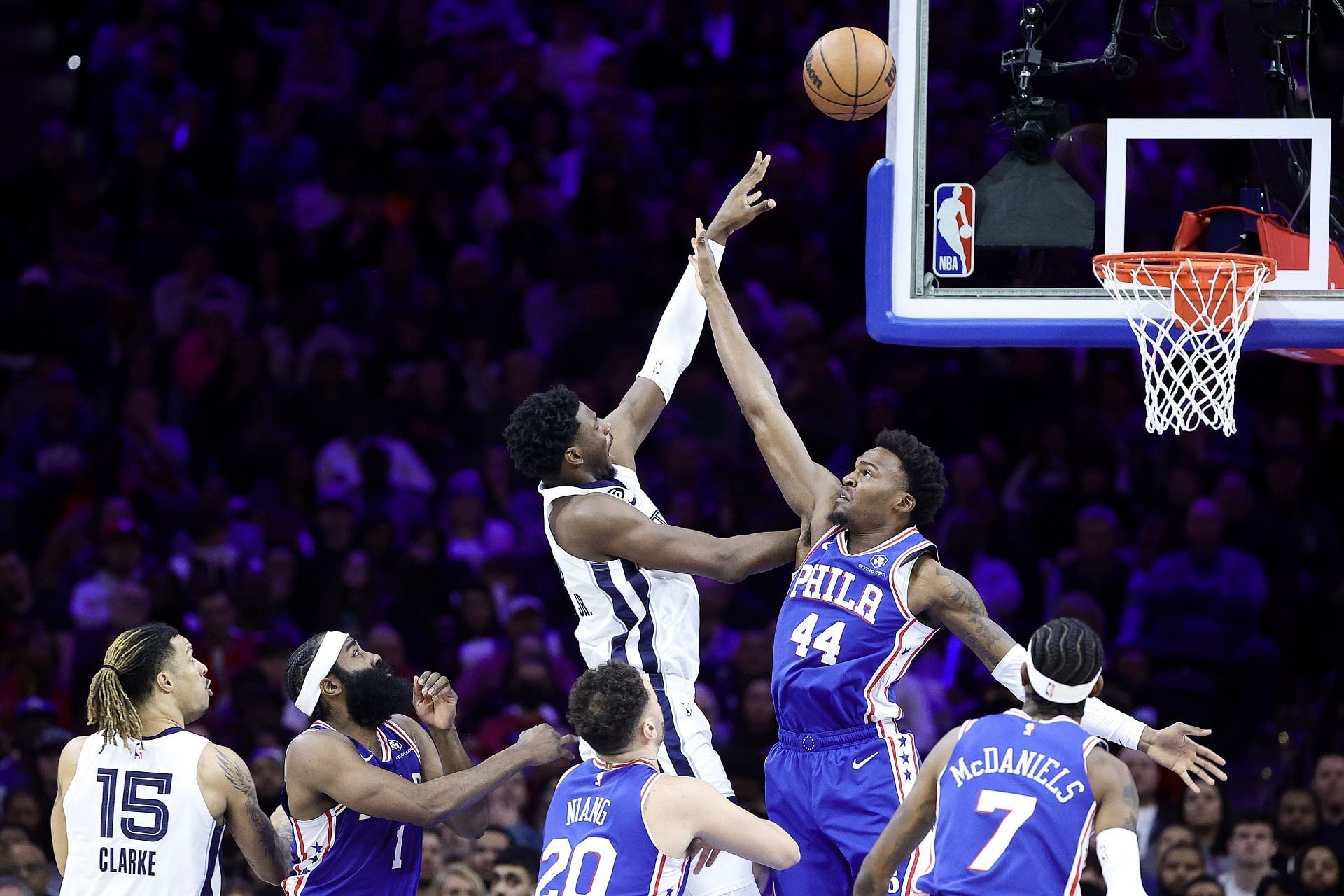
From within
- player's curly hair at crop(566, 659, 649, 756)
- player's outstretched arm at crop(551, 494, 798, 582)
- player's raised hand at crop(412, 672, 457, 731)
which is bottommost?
player's raised hand at crop(412, 672, 457, 731)

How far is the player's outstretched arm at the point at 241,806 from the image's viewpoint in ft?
17.6

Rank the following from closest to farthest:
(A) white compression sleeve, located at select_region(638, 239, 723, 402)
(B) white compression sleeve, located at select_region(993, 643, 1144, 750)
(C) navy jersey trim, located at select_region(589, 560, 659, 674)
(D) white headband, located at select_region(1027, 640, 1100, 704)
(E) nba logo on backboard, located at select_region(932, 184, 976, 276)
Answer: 1. (D) white headband, located at select_region(1027, 640, 1100, 704)
2. (B) white compression sleeve, located at select_region(993, 643, 1144, 750)
3. (C) navy jersey trim, located at select_region(589, 560, 659, 674)
4. (E) nba logo on backboard, located at select_region(932, 184, 976, 276)
5. (A) white compression sleeve, located at select_region(638, 239, 723, 402)

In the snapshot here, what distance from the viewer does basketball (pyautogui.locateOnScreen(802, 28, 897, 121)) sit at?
6238 mm

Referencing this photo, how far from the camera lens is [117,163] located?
12.4 metres

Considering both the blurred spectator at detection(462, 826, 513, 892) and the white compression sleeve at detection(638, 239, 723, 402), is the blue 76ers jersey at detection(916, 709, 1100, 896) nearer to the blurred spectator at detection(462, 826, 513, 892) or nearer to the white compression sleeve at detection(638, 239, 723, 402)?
the white compression sleeve at detection(638, 239, 723, 402)

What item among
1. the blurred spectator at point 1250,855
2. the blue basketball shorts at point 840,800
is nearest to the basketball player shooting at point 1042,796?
the blue basketball shorts at point 840,800

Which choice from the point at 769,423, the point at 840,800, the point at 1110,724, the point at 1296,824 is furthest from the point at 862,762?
the point at 1296,824

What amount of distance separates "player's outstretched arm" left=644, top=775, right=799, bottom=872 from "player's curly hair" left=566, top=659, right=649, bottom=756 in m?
0.18

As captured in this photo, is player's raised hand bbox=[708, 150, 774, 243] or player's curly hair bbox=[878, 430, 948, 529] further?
player's raised hand bbox=[708, 150, 774, 243]

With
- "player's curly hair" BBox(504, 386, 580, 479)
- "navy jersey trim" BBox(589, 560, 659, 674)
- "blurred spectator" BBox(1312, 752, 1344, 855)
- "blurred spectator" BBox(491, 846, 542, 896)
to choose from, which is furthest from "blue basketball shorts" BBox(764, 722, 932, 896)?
"blurred spectator" BBox(1312, 752, 1344, 855)

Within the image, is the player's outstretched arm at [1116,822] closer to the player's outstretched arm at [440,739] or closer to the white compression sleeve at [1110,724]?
the white compression sleeve at [1110,724]

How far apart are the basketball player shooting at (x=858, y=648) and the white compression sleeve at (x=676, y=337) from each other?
106 centimetres

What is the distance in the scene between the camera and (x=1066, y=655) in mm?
4555

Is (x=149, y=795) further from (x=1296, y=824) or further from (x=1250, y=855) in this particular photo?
(x=1296, y=824)
